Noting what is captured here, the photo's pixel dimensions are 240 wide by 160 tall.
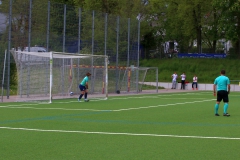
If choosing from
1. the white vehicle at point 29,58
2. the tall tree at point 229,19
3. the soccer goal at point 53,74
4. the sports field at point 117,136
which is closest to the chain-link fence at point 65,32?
the white vehicle at point 29,58

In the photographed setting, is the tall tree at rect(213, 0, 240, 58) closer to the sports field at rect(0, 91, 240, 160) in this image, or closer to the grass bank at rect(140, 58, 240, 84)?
the grass bank at rect(140, 58, 240, 84)

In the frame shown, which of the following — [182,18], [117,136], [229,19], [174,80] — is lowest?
[117,136]

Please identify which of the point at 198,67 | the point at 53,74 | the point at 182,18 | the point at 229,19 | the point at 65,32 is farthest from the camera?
the point at 182,18

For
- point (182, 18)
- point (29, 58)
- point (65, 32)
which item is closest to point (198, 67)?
point (182, 18)

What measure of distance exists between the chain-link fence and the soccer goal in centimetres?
85

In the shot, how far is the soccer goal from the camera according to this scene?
30031mm

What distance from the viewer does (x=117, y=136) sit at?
44.0 ft

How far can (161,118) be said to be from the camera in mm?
18922

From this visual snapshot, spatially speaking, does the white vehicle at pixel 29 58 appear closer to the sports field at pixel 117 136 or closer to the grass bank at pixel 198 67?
the sports field at pixel 117 136

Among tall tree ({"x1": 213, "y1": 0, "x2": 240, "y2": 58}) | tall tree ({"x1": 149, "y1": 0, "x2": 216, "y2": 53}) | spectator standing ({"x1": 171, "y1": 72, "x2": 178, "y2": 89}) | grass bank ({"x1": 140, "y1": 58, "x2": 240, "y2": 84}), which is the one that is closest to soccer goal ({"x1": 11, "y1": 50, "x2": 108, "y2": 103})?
spectator standing ({"x1": 171, "y1": 72, "x2": 178, "y2": 89})

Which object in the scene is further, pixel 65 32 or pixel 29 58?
pixel 65 32

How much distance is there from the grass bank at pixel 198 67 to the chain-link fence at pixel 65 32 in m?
12.9

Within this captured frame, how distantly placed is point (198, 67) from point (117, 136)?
156ft

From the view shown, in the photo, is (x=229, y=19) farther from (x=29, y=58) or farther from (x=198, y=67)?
(x=29, y=58)
